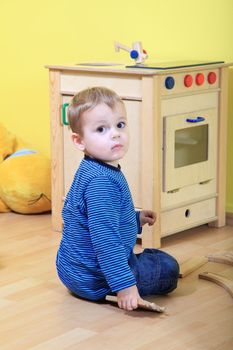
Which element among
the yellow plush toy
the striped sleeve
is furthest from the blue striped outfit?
→ the yellow plush toy

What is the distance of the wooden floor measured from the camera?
1576 millimetres

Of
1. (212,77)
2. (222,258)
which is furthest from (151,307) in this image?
(212,77)

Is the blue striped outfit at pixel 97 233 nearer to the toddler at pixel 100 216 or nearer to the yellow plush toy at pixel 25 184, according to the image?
the toddler at pixel 100 216

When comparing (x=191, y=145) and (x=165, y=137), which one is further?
(x=191, y=145)

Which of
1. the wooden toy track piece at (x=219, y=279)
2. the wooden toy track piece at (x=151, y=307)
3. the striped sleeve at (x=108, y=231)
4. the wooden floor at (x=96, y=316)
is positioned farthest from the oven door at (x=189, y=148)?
the wooden toy track piece at (x=151, y=307)

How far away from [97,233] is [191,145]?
2.28 feet

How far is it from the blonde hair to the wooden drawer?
0.55 metres

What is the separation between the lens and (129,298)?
1.72 metres

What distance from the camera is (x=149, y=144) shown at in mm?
2197

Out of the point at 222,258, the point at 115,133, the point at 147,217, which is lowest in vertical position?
the point at 222,258

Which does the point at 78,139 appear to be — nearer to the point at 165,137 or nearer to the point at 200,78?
the point at 165,137

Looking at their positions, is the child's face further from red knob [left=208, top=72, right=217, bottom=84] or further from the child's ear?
red knob [left=208, top=72, right=217, bottom=84]

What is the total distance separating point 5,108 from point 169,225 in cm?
107

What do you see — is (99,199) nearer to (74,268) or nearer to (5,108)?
(74,268)
